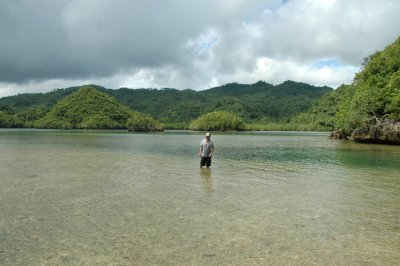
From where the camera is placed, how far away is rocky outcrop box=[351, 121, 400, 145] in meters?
54.2

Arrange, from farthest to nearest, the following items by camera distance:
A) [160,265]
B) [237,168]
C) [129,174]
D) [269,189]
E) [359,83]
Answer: [359,83] < [237,168] < [129,174] < [269,189] < [160,265]

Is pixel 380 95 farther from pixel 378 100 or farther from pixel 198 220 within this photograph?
pixel 198 220

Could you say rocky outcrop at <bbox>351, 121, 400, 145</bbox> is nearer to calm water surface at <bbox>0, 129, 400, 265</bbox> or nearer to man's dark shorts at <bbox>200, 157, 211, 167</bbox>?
calm water surface at <bbox>0, 129, 400, 265</bbox>

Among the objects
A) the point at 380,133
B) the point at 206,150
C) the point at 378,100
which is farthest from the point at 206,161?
the point at 378,100

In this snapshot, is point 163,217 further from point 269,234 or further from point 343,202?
point 343,202

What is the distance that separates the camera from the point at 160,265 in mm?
7289

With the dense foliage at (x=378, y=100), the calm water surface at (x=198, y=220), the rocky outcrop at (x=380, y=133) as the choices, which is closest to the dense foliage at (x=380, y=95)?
the dense foliage at (x=378, y=100)

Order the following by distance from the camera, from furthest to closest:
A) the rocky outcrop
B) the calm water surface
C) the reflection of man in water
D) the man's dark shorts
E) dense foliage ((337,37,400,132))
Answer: dense foliage ((337,37,400,132))
the rocky outcrop
the man's dark shorts
the reflection of man in water
the calm water surface

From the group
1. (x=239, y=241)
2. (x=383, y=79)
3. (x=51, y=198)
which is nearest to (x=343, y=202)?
(x=239, y=241)

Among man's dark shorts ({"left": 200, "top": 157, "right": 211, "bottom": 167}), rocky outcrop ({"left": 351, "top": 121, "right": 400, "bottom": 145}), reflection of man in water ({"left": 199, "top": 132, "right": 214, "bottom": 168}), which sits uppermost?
rocky outcrop ({"left": 351, "top": 121, "right": 400, "bottom": 145})

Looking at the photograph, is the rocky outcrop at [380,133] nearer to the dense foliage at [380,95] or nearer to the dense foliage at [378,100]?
the dense foliage at [378,100]

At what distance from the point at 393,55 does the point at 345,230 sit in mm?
69444

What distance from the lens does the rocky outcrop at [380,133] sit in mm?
54222

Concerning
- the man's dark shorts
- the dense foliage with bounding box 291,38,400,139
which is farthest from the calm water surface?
the dense foliage with bounding box 291,38,400,139
